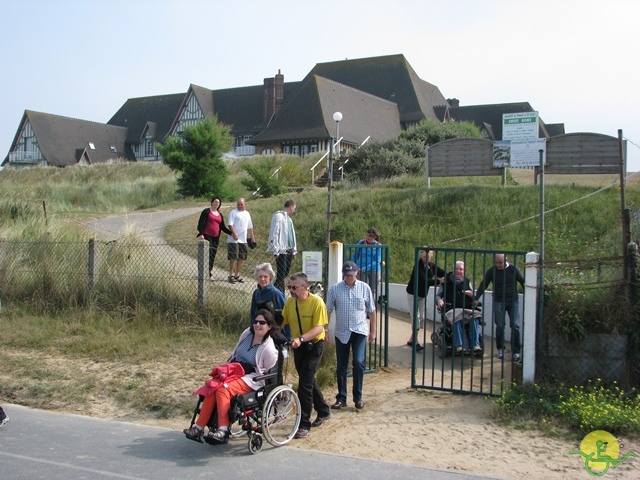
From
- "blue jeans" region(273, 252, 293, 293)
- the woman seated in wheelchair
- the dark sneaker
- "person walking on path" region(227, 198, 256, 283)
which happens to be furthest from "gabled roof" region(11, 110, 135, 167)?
the dark sneaker

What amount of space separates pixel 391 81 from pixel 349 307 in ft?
171

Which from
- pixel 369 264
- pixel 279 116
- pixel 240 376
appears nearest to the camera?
pixel 240 376

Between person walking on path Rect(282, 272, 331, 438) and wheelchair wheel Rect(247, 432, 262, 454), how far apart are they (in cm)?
59

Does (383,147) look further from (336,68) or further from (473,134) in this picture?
(336,68)

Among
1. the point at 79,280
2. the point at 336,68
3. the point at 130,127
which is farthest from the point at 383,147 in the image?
the point at 130,127

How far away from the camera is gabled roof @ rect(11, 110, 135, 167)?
200 ft

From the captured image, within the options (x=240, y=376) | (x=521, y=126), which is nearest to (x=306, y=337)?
(x=240, y=376)

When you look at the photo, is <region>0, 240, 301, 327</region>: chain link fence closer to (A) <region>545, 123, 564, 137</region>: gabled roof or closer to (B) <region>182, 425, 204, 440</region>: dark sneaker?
(B) <region>182, 425, 204, 440</region>: dark sneaker

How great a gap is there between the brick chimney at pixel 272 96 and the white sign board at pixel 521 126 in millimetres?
46756

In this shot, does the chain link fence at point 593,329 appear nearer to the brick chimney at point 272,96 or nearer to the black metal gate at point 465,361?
the black metal gate at point 465,361

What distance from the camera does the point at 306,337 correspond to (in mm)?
6594

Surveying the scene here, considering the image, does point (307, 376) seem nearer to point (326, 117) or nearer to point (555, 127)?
point (326, 117)

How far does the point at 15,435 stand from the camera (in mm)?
6586

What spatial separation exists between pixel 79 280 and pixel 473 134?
89.5 ft
